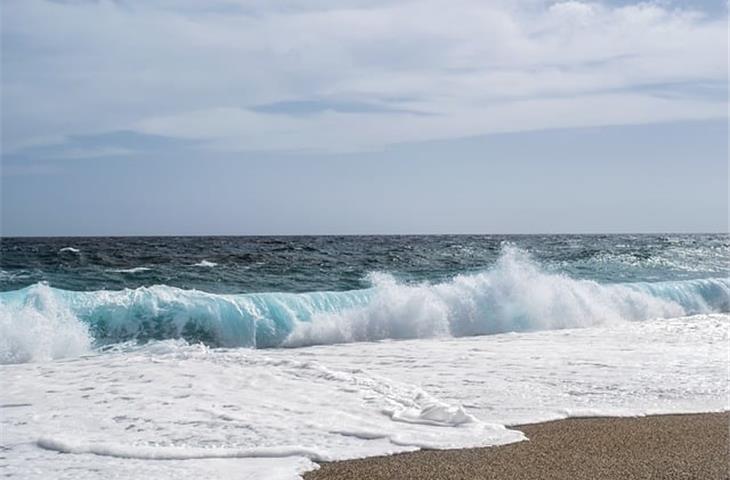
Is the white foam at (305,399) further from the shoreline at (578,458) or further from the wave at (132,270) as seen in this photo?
the wave at (132,270)

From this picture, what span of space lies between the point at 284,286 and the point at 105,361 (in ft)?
33.4

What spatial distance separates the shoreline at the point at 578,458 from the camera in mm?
4805

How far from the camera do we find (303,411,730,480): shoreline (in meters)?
4.80

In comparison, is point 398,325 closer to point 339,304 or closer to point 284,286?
point 339,304

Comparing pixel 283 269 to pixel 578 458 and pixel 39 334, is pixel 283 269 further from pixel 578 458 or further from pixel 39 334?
pixel 578 458

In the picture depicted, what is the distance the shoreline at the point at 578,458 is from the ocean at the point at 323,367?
24 cm

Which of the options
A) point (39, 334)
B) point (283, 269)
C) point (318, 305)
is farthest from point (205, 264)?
point (39, 334)

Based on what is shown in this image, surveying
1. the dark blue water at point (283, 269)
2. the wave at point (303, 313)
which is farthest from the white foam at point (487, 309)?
the dark blue water at point (283, 269)

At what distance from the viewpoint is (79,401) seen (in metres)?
6.97

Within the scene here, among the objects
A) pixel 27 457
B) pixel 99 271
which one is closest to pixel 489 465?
pixel 27 457

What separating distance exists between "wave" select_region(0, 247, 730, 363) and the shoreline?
687cm

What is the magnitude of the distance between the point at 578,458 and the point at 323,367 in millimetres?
4138

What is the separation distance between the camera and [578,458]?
5156 millimetres

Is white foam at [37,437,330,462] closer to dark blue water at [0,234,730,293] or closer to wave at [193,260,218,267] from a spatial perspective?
dark blue water at [0,234,730,293]
